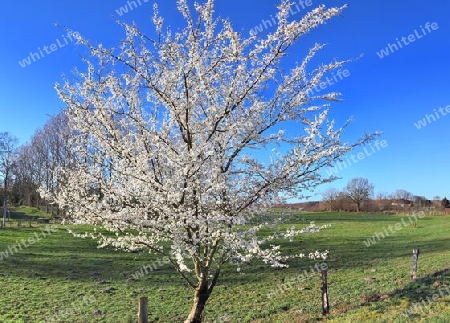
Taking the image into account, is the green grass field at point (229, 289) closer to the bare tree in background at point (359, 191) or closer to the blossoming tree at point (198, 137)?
the blossoming tree at point (198, 137)

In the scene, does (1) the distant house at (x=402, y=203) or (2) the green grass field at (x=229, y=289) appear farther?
(1) the distant house at (x=402, y=203)

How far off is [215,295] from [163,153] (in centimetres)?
920

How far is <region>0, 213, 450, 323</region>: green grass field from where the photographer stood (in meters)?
10.2

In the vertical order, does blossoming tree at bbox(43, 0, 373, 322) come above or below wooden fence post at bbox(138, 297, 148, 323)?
above

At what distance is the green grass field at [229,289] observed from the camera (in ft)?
33.3

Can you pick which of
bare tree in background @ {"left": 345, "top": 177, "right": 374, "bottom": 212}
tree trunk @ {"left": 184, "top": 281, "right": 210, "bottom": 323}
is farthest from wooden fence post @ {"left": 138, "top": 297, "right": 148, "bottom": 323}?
bare tree in background @ {"left": 345, "top": 177, "right": 374, "bottom": 212}

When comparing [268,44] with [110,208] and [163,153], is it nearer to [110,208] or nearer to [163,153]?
[163,153]

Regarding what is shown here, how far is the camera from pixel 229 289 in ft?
48.7

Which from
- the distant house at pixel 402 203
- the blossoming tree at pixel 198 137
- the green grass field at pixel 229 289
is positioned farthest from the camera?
the distant house at pixel 402 203

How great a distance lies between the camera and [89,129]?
21.5 ft

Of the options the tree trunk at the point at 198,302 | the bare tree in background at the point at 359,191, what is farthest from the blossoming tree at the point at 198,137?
the bare tree in background at the point at 359,191

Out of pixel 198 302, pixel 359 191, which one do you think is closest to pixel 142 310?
pixel 198 302

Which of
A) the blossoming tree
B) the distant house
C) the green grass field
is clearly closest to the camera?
the blossoming tree

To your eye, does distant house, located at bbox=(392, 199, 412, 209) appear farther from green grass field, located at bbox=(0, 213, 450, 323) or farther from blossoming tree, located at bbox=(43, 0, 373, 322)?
blossoming tree, located at bbox=(43, 0, 373, 322)
